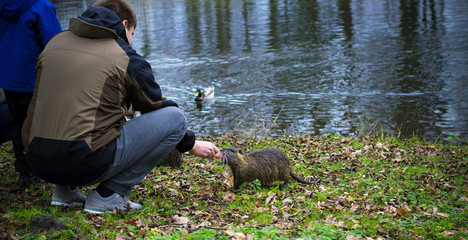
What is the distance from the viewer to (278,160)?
5.57 metres

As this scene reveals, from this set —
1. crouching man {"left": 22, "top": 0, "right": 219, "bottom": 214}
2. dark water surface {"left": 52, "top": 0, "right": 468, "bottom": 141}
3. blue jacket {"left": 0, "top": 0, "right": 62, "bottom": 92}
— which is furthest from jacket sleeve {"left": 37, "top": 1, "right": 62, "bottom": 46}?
dark water surface {"left": 52, "top": 0, "right": 468, "bottom": 141}

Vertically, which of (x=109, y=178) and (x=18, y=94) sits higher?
(x=18, y=94)

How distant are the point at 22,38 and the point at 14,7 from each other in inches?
12.2

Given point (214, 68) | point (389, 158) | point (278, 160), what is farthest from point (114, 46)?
point (214, 68)

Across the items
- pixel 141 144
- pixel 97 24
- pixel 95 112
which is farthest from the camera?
pixel 141 144

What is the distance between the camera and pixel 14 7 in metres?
4.65

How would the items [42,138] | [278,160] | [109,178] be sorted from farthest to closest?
[278,160], [109,178], [42,138]

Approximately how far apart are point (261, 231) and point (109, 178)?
4.68ft

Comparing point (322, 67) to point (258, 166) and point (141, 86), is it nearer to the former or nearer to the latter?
point (258, 166)

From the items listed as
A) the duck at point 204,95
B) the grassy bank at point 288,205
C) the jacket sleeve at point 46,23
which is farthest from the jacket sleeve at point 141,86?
the duck at point 204,95

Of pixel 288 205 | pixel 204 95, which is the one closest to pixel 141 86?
pixel 288 205

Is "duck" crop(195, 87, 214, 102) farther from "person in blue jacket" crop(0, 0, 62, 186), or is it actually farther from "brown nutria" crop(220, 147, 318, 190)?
"person in blue jacket" crop(0, 0, 62, 186)

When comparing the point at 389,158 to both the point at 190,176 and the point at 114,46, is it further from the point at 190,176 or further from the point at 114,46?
the point at 114,46

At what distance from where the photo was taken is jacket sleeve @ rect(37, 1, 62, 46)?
4719 millimetres
